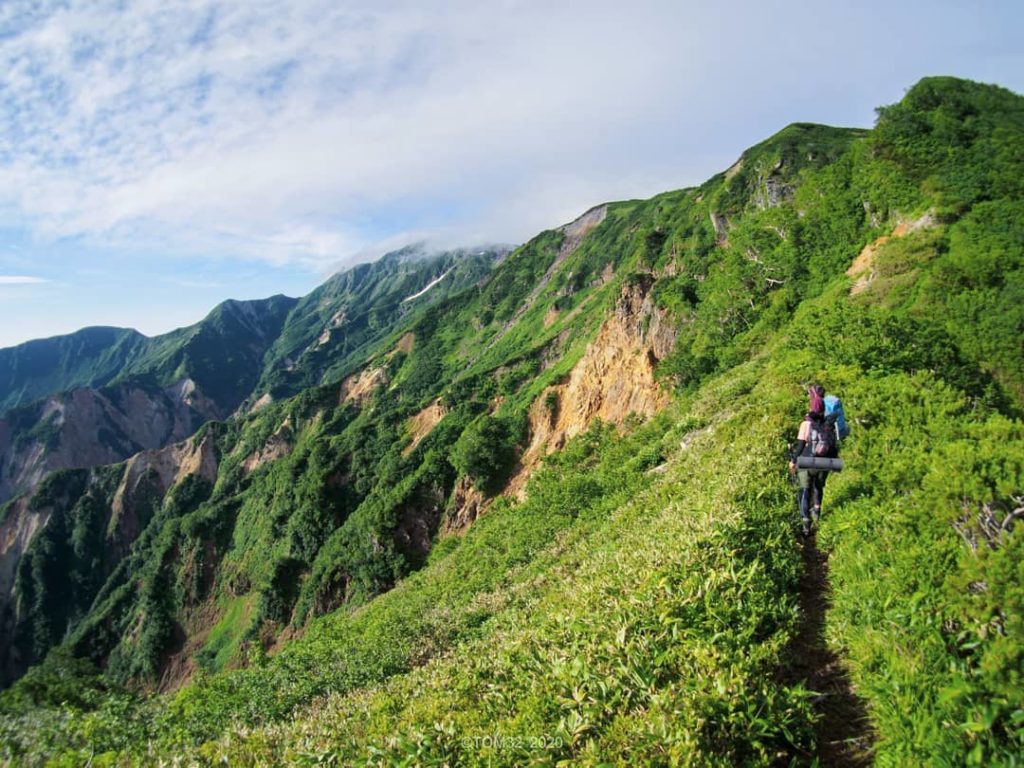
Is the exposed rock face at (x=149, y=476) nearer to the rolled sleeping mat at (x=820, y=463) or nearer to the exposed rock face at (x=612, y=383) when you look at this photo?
the exposed rock face at (x=612, y=383)

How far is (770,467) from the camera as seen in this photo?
10.1m

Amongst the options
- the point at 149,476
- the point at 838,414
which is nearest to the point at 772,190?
the point at 838,414

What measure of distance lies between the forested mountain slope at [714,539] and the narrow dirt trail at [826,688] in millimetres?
168

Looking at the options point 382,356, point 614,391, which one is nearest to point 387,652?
point 614,391

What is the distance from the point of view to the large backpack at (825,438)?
26.4ft

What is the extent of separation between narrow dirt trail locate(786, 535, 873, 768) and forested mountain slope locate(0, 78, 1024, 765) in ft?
0.55

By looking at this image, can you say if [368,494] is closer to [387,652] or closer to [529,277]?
[387,652]

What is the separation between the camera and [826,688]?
5488mm

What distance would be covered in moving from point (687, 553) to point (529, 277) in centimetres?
14073

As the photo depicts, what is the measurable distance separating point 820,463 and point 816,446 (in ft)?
0.95

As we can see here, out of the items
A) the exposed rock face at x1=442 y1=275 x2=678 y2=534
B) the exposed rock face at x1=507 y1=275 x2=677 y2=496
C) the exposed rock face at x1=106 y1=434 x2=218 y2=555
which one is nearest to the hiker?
the exposed rock face at x1=507 y1=275 x2=677 y2=496

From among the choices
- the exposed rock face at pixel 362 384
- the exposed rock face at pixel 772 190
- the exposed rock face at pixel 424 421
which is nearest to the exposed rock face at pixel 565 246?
the exposed rock face at pixel 362 384

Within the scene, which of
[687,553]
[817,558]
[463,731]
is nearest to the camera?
[463,731]

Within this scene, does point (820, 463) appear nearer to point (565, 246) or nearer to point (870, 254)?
point (870, 254)
